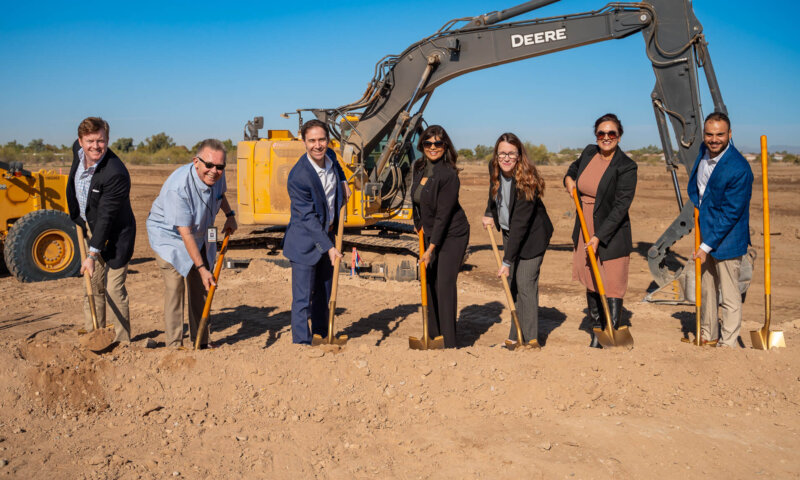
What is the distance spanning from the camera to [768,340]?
16.8 feet

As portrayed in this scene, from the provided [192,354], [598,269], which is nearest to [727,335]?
[598,269]

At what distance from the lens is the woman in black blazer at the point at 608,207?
16.8ft

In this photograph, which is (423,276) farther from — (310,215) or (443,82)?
(443,82)

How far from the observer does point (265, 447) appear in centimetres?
387

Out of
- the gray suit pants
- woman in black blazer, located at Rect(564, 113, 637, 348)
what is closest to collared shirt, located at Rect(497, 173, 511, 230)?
the gray suit pants

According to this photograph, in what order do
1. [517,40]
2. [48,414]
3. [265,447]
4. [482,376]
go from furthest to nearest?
[517,40]
[482,376]
[48,414]
[265,447]

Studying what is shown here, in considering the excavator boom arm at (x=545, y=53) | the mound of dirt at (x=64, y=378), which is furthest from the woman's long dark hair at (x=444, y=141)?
the excavator boom arm at (x=545, y=53)

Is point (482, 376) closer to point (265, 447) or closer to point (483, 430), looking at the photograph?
point (483, 430)

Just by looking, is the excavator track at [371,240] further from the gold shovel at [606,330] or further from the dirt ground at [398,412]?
the dirt ground at [398,412]

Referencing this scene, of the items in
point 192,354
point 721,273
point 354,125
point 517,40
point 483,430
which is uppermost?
point 517,40

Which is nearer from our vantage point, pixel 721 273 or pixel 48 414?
pixel 48 414

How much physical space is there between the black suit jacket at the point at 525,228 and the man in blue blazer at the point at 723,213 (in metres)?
1.18

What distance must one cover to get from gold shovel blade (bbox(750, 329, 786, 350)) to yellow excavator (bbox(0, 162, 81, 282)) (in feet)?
28.3

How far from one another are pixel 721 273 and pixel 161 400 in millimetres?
4250
